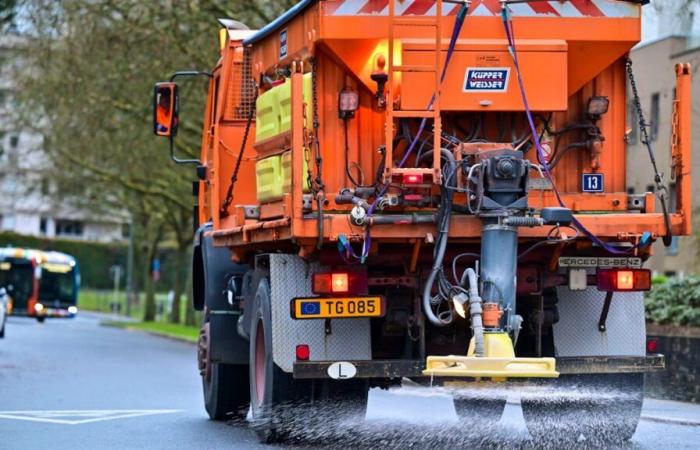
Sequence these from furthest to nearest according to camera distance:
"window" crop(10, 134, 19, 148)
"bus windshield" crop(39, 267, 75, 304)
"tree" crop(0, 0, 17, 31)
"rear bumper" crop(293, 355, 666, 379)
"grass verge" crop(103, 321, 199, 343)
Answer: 1. "bus windshield" crop(39, 267, 75, 304)
2. "window" crop(10, 134, 19, 148)
3. "grass verge" crop(103, 321, 199, 343)
4. "tree" crop(0, 0, 17, 31)
5. "rear bumper" crop(293, 355, 666, 379)

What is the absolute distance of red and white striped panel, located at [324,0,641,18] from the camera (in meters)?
10.4

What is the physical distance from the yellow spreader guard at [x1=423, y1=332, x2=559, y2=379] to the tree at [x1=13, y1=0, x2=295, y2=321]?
20.3 meters

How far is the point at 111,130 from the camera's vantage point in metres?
37.4

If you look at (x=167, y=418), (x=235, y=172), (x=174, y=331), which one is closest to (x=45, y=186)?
(x=174, y=331)

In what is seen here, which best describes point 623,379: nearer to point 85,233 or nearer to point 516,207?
point 516,207

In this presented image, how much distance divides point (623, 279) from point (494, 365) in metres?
1.62

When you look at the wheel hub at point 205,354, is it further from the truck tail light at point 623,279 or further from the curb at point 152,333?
the curb at point 152,333

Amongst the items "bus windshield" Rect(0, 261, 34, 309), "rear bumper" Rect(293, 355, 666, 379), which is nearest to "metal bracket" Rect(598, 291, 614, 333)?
"rear bumper" Rect(293, 355, 666, 379)

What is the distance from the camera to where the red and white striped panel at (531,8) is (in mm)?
10414

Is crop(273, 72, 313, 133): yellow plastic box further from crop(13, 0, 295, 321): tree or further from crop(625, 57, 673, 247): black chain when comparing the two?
crop(13, 0, 295, 321): tree

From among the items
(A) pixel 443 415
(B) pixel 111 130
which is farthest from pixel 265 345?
(B) pixel 111 130

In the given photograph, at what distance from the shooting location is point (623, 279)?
10.8 m

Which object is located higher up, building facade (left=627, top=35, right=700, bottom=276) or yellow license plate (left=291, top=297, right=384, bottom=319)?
building facade (left=627, top=35, right=700, bottom=276)

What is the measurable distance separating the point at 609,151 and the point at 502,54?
1140 mm
